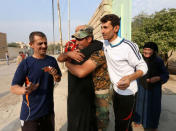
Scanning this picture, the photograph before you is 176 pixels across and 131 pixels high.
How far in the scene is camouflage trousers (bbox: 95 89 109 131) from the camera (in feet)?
5.16

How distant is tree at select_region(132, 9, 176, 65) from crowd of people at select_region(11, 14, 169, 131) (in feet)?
27.3

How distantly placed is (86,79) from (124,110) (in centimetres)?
69

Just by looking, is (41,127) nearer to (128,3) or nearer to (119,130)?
(119,130)

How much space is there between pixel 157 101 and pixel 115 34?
76.8 inches

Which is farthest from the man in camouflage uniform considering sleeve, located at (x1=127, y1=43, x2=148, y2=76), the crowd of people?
sleeve, located at (x1=127, y1=43, x2=148, y2=76)

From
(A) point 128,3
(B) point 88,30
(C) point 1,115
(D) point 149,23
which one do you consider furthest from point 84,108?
(D) point 149,23

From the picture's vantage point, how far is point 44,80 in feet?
5.40

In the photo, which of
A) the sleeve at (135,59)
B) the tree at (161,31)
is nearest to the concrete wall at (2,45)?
the tree at (161,31)

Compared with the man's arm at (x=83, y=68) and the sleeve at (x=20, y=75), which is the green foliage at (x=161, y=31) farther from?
the sleeve at (x=20, y=75)

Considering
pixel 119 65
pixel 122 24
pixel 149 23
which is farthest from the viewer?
pixel 149 23

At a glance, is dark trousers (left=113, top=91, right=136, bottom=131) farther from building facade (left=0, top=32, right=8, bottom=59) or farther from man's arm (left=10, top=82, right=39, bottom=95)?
building facade (left=0, top=32, right=8, bottom=59)

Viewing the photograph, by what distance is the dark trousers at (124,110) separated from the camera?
5.30 ft

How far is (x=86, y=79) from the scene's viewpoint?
1.41 m

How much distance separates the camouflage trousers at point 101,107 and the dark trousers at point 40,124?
666 millimetres
